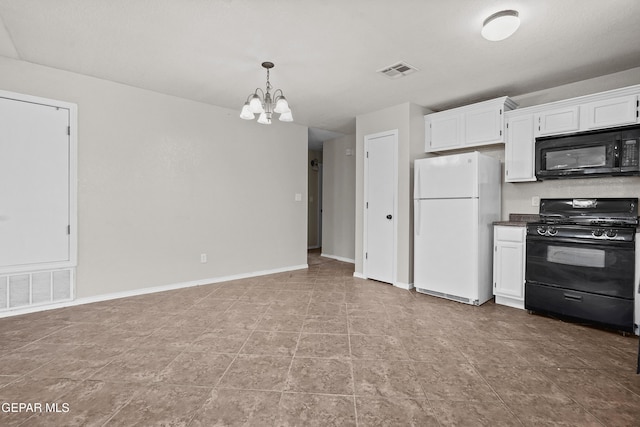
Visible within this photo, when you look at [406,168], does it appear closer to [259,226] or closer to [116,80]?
[259,226]

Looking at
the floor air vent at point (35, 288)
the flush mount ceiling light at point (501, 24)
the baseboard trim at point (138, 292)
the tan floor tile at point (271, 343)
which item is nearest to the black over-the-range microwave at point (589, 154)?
the flush mount ceiling light at point (501, 24)

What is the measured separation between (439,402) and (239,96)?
3679 mm

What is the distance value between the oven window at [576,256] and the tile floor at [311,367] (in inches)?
22.9

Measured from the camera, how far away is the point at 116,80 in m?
3.36

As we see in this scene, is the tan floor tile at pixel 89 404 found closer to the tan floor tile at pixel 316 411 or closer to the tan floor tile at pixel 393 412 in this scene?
the tan floor tile at pixel 316 411

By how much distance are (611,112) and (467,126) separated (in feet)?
4.19

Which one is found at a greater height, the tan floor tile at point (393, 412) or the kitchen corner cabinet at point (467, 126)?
the kitchen corner cabinet at point (467, 126)

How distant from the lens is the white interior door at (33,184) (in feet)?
9.45

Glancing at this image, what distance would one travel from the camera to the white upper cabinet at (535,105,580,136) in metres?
3.03

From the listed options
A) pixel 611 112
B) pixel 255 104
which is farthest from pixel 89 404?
pixel 611 112

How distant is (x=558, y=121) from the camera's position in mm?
3129

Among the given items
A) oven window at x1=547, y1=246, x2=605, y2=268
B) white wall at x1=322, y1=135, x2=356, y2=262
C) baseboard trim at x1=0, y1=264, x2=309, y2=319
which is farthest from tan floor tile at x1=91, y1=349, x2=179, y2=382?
white wall at x1=322, y1=135, x2=356, y2=262

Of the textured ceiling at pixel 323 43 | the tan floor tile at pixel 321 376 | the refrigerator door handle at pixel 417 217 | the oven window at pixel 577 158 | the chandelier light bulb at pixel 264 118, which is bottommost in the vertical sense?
the tan floor tile at pixel 321 376

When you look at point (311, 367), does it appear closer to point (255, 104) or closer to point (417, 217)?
point (255, 104)
